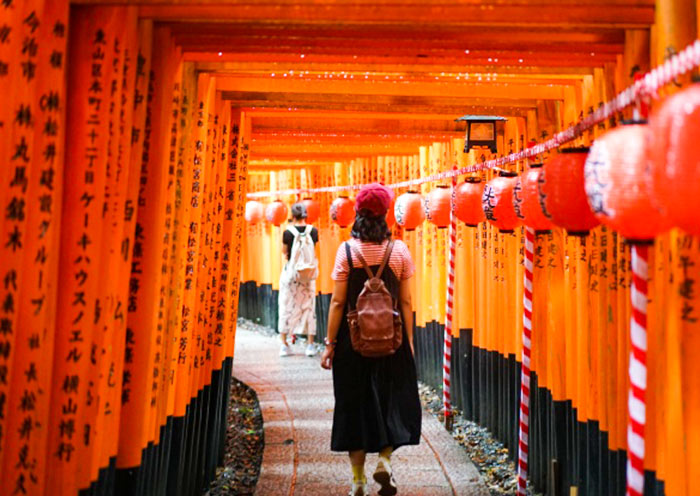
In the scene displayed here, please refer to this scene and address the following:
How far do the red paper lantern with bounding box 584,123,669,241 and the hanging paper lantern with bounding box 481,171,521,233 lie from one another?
337 centimetres

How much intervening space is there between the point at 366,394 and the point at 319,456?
228 centimetres

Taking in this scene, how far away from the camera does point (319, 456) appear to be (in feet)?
29.9

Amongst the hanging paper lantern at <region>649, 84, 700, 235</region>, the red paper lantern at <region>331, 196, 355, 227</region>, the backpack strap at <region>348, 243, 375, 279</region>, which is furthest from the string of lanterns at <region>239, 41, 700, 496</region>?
the red paper lantern at <region>331, 196, 355, 227</region>

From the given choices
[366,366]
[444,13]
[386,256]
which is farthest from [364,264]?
[444,13]

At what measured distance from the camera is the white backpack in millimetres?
15430

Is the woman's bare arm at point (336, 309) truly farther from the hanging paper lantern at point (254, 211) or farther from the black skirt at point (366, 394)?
the hanging paper lantern at point (254, 211)

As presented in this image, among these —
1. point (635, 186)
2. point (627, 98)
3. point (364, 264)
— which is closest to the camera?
point (635, 186)

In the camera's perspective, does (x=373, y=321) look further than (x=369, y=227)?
No

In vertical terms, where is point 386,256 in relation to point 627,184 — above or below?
below

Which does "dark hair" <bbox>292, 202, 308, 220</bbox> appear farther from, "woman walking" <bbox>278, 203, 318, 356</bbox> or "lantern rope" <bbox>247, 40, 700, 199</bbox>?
"lantern rope" <bbox>247, 40, 700, 199</bbox>

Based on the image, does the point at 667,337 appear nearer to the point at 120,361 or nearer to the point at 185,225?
the point at 120,361

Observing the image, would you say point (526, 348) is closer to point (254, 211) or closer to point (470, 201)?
point (470, 201)

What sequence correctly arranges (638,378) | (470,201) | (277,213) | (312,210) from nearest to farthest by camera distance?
(638,378) → (470,201) → (312,210) → (277,213)

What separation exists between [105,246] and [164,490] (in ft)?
7.52
